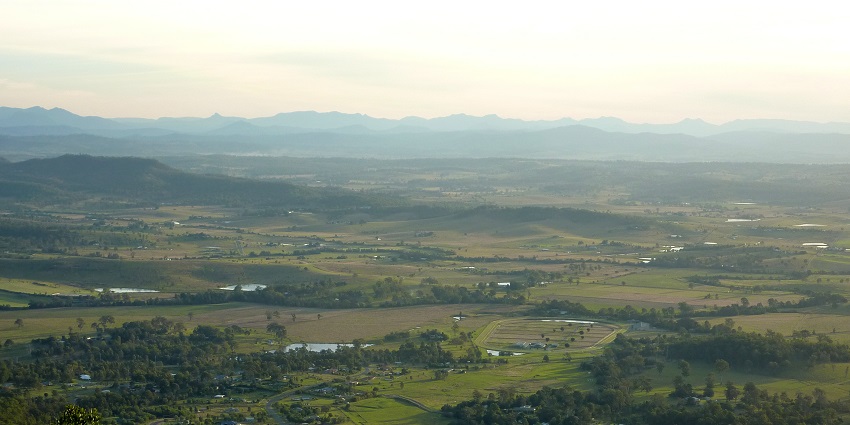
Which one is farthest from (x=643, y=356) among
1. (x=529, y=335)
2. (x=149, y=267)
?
(x=149, y=267)

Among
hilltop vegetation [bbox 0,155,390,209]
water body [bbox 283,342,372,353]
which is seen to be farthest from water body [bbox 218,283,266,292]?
hilltop vegetation [bbox 0,155,390,209]

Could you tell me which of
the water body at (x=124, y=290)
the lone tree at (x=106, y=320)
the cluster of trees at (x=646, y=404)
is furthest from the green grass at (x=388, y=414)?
the water body at (x=124, y=290)

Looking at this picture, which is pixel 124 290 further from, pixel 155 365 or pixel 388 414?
pixel 388 414

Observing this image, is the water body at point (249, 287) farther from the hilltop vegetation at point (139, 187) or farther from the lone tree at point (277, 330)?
the hilltop vegetation at point (139, 187)

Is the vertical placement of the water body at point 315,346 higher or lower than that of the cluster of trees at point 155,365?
lower

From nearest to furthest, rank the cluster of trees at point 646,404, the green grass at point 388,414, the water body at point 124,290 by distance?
the cluster of trees at point 646,404 → the green grass at point 388,414 → the water body at point 124,290

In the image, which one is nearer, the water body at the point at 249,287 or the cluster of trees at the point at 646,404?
the cluster of trees at the point at 646,404

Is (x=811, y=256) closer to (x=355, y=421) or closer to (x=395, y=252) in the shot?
(x=395, y=252)

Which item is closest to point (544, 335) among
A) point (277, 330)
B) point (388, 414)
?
point (277, 330)

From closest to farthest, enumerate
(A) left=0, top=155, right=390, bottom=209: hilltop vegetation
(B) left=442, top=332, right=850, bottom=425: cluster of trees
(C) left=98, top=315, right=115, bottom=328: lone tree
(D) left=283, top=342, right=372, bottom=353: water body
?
(B) left=442, top=332, right=850, bottom=425: cluster of trees → (D) left=283, top=342, right=372, bottom=353: water body → (C) left=98, top=315, right=115, bottom=328: lone tree → (A) left=0, top=155, right=390, bottom=209: hilltop vegetation

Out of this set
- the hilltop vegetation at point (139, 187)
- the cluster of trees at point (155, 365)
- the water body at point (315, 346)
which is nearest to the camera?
the cluster of trees at point (155, 365)

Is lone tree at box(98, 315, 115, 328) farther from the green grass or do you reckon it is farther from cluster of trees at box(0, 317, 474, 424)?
the green grass
